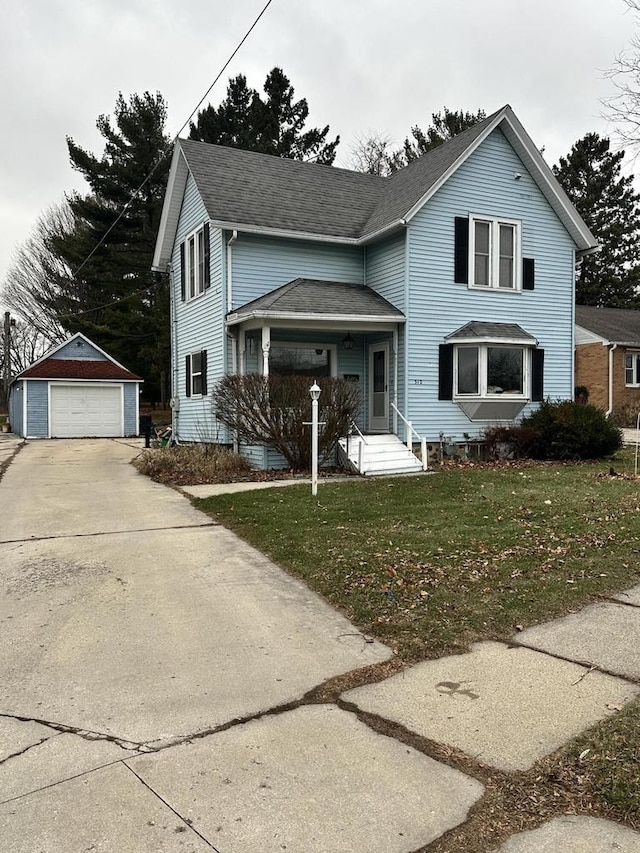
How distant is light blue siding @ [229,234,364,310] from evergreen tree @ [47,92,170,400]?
1839cm

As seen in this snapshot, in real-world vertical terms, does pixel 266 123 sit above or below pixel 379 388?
above

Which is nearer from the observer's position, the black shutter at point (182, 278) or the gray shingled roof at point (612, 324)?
the black shutter at point (182, 278)

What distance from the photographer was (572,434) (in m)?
13.8

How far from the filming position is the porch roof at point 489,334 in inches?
581

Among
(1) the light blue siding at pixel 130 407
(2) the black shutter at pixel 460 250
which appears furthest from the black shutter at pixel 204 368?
(1) the light blue siding at pixel 130 407

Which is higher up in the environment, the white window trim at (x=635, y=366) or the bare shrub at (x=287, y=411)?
the white window trim at (x=635, y=366)

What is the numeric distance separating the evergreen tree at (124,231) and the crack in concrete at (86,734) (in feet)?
98.3

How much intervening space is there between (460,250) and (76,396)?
1778cm

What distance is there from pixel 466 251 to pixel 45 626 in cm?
1307

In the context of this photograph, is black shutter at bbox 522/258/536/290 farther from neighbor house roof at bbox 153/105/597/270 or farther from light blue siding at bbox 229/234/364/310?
light blue siding at bbox 229/234/364/310

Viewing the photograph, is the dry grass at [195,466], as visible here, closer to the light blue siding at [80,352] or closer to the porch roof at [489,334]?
the porch roof at [489,334]

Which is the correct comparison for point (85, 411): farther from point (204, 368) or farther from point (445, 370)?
point (445, 370)

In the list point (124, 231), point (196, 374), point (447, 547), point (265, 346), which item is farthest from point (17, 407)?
point (447, 547)

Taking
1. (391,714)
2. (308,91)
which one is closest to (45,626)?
(391,714)
